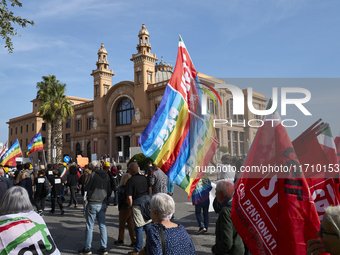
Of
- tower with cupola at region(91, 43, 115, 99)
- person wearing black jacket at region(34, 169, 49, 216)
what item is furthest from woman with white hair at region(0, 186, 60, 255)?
tower with cupola at region(91, 43, 115, 99)

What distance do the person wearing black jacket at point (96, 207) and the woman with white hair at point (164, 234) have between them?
326 centimetres

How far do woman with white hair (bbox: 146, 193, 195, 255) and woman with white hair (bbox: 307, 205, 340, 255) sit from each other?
125 cm

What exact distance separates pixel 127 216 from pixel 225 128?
3476mm

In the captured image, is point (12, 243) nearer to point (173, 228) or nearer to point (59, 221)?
point (173, 228)

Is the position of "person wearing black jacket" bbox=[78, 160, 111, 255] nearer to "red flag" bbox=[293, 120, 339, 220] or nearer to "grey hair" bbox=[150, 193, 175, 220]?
"grey hair" bbox=[150, 193, 175, 220]

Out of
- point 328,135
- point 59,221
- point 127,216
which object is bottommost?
point 59,221

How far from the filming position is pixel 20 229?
2699 mm

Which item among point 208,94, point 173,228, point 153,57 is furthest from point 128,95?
point 173,228

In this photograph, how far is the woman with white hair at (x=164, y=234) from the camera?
2.78 meters

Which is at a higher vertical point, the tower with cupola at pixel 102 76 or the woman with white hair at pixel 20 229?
the tower with cupola at pixel 102 76

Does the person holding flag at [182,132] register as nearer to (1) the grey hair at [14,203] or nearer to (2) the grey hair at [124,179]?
(2) the grey hair at [124,179]

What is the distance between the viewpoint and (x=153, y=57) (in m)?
44.6

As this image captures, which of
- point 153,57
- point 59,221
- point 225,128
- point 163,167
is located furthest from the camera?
point 153,57

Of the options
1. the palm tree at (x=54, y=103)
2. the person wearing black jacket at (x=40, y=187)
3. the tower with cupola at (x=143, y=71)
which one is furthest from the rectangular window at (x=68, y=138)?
the person wearing black jacket at (x=40, y=187)
